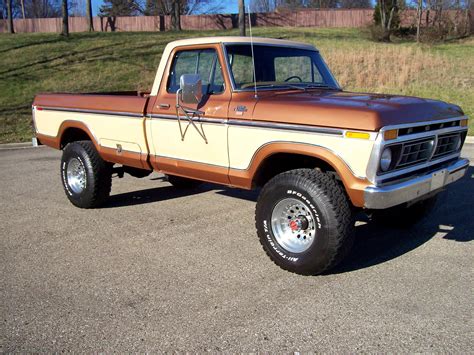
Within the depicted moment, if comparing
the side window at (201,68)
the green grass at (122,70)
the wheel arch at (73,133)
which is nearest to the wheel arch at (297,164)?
the side window at (201,68)

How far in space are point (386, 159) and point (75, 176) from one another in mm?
4300

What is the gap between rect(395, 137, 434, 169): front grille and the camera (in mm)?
3859

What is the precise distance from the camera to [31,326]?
133 inches

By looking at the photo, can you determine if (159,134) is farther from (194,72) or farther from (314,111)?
(314,111)

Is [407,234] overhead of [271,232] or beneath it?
beneath

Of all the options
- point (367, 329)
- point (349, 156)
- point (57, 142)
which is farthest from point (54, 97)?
point (367, 329)

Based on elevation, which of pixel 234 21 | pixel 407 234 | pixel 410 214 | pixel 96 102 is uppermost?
pixel 234 21

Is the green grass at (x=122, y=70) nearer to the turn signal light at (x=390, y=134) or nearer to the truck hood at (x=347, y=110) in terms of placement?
the truck hood at (x=347, y=110)

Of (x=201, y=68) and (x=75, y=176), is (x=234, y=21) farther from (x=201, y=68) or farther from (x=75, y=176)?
(x=201, y=68)

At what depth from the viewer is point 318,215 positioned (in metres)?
3.93

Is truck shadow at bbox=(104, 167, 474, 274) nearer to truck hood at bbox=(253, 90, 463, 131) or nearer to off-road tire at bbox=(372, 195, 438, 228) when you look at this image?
off-road tire at bbox=(372, 195, 438, 228)

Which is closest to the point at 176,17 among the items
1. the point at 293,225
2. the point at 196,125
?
the point at 196,125

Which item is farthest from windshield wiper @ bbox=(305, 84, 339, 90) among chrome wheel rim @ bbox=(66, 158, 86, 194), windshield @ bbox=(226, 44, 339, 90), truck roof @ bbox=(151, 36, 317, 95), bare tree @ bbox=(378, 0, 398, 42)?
bare tree @ bbox=(378, 0, 398, 42)

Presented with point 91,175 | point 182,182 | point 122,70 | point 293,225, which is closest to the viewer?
point 293,225
